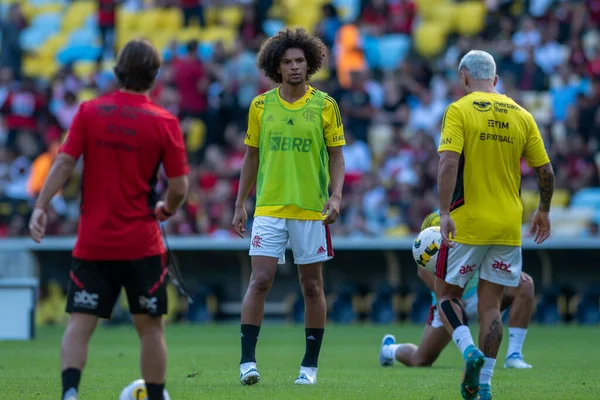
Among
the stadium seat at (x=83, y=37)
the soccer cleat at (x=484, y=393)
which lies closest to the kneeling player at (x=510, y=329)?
the soccer cleat at (x=484, y=393)

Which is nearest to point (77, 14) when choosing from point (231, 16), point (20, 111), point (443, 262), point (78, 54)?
point (78, 54)

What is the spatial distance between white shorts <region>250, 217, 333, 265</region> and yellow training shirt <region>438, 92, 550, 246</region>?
1326mm

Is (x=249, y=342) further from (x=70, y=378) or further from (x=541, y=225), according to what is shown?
(x=70, y=378)

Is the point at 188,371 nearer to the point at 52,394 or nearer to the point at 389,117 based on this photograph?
the point at 52,394

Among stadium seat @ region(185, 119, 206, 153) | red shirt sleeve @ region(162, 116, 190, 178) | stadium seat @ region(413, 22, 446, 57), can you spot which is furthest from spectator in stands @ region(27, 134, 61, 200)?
red shirt sleeve @ region(162, 116, 190, 178)

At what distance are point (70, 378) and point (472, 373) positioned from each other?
242 cm

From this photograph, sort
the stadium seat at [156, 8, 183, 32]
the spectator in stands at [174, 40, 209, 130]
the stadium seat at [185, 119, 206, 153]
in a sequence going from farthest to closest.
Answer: the stadium seat at [156, 8, 183, 32] → the spectator in stands at [174, 40, 209, 130] → the stadium seat at [185, 119, 206, 153]

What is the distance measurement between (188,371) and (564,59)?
12994 mm

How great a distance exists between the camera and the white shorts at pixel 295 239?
8.71 metres

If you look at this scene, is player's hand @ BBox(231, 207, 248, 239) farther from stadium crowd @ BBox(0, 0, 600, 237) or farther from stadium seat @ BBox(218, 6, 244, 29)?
stadium seat @ BBox(218, 6, 244, 29)

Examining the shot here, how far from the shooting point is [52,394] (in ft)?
26.1

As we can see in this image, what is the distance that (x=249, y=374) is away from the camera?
852cm

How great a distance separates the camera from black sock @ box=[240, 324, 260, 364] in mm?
8594

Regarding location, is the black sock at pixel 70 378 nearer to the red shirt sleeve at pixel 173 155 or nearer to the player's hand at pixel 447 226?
the red shirt sleeve at pixel 173 155
